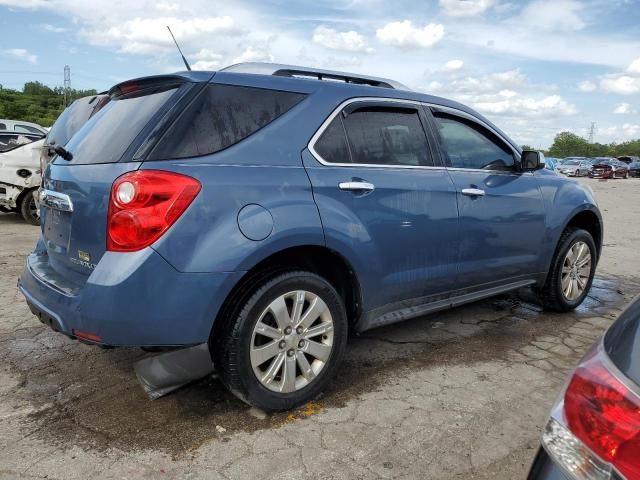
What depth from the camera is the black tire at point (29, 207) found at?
30.2 ft

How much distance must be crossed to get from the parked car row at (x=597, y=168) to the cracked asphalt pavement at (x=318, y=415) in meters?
37.6

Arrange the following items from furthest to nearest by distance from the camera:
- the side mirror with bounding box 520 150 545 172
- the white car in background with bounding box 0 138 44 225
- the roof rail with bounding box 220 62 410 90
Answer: the white car in background with bounding box 0 138 44 225 < the side mirror with bounding box 520 150 545 172 < the roof rail with bounding box 220 62 410 90

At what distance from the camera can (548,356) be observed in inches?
154

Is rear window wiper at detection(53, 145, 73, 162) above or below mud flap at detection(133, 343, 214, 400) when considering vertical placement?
above

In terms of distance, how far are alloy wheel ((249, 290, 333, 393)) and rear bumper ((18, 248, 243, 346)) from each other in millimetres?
305

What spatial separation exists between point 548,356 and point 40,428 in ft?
10.5

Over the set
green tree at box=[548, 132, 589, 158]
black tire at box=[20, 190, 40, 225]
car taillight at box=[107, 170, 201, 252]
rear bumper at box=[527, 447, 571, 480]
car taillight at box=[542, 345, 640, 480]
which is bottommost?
black tire at box=[20, 190, 40, 225]

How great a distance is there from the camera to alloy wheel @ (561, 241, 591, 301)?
4.82 m

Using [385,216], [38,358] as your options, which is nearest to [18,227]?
[38,358]

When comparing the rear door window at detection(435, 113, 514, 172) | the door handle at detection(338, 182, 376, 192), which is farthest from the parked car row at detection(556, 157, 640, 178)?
the door handle at detection(338, 182, 376, 192)

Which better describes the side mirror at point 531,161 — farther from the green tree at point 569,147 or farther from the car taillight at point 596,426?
the green tree at point 569,147

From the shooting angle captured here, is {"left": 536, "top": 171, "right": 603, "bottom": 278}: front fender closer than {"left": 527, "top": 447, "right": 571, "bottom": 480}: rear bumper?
No

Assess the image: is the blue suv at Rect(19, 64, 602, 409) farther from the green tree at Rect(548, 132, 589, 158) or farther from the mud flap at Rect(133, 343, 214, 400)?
the green tree at Rect(548, 132, 589, 158)

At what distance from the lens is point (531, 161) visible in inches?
171
